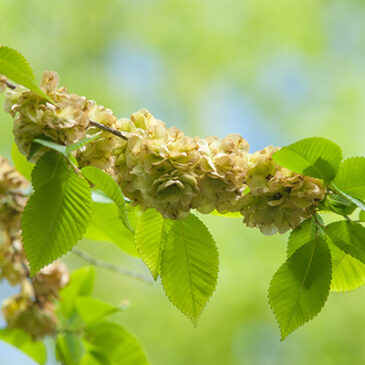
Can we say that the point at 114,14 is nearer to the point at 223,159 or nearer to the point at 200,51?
the point at 200,51

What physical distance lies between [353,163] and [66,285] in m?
1.09

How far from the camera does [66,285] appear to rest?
1.51 m

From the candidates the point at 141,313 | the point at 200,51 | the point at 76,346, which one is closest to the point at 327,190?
the point at 76,346

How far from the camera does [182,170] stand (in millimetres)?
626

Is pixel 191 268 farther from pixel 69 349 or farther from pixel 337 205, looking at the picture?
pixel 69 349

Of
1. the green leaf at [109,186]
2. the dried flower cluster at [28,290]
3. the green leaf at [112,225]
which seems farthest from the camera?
the dried flower cluster at [28,290]

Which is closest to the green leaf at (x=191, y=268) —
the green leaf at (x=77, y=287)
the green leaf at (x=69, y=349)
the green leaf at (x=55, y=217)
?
the green leaf at (x=55, y=217)

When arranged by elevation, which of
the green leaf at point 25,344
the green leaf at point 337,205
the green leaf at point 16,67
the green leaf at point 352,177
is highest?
the green leaf at point 16,67

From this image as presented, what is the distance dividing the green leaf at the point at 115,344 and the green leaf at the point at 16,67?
2.74 ft

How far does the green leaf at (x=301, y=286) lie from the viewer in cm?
66

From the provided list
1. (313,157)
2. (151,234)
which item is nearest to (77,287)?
(151,234)

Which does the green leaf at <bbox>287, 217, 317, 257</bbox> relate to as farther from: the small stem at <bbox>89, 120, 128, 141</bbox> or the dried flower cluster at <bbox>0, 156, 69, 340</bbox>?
the dried flower cluster at <bbox>0, 156, 69, 340</bbox>

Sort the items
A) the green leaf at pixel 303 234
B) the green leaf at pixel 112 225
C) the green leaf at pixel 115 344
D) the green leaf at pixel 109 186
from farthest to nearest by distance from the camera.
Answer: the green leaf at pixel 115 344 < the green leaf at pixel 112 225 < the green leaf at pixel 303 234 < the green leaf at pixel 109 186

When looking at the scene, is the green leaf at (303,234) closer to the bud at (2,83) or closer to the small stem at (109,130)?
the small stem at (109,130)
